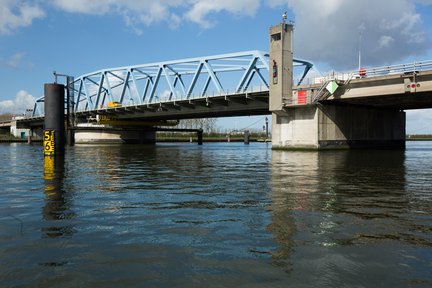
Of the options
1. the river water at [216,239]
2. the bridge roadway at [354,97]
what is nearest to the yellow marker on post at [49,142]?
the river water at [216,239]

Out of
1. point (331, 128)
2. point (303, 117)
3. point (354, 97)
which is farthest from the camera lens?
point (303, 117)

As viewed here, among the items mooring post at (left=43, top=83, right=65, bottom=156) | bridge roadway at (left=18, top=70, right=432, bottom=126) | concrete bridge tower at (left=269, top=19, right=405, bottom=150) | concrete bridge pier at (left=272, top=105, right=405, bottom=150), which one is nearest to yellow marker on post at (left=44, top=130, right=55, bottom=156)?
mooring post at (left=43, top=83, right=65, bottom=156)

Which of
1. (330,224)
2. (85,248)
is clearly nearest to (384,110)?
(330,224)

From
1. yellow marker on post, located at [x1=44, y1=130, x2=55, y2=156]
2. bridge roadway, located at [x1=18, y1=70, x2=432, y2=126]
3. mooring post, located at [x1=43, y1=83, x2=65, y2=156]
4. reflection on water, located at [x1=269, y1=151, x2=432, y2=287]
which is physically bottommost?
reflection on water, located at [x1=269, y1=151, x2=432, y2=287]

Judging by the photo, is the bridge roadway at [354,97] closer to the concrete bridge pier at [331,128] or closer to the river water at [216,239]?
the concrete bridge pier at [331,128]

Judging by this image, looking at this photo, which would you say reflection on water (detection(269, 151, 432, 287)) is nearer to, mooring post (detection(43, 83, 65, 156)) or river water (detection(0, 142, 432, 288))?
river water (detection(0, 142, 432, 288))

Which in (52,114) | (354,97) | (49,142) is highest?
(354,97)

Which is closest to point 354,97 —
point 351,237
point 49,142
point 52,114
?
point 52,114

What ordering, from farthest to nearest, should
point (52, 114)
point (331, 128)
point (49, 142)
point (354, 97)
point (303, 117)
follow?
point (303, 117), point (331, 128), point (354, 97), point (49, 142), point (52, 114)

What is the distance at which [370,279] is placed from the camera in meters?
5.97

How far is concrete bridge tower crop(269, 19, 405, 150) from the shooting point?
57312mm

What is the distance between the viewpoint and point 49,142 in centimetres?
4128

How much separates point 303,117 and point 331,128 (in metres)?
4.33

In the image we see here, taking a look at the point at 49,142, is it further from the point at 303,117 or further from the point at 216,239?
the point at 216,239
